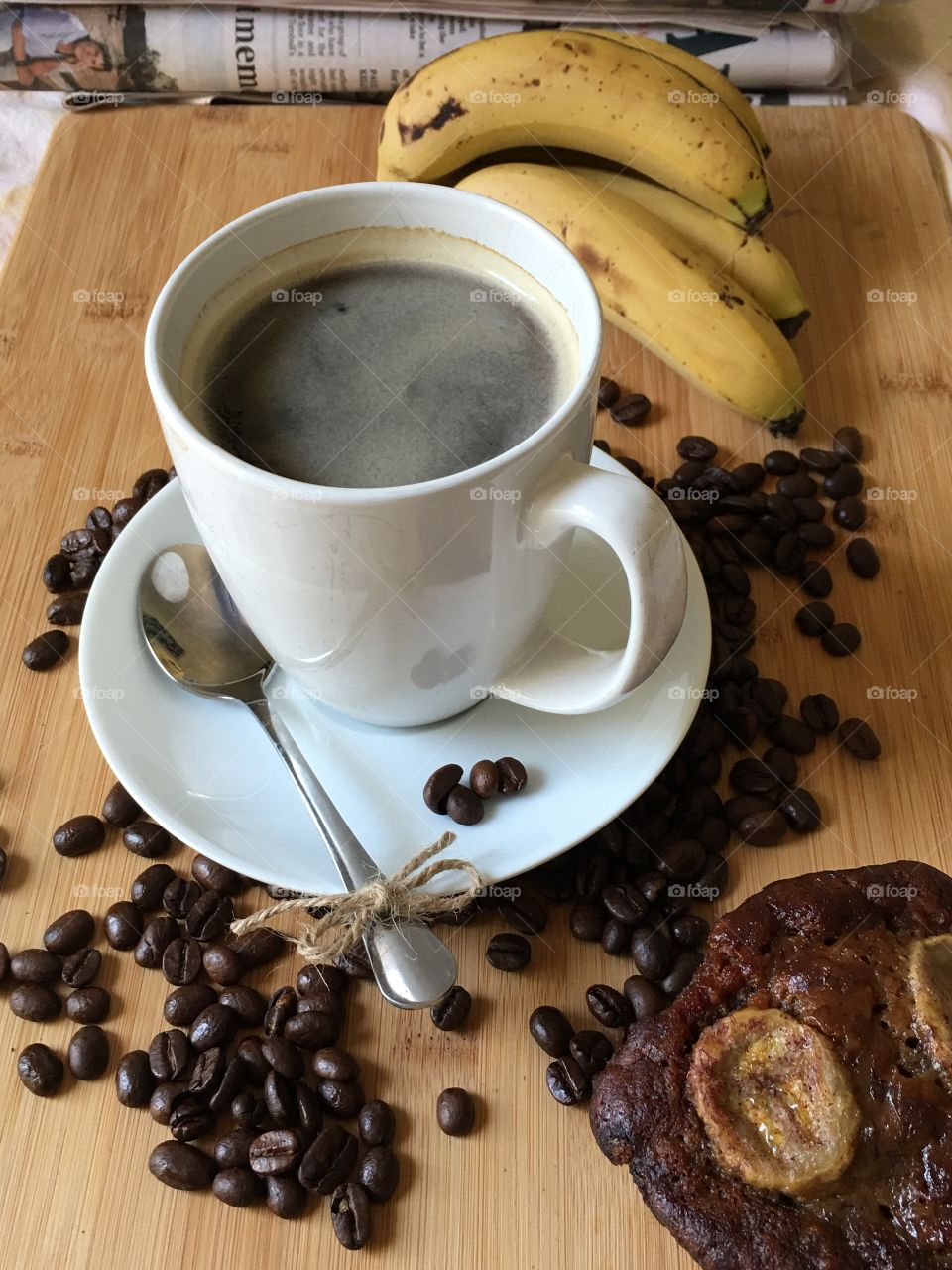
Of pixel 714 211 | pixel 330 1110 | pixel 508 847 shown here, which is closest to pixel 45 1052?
pixel 330 1110

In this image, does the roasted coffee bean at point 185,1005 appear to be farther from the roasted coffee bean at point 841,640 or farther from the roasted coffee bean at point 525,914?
the roasted coffee bean at point 841,640

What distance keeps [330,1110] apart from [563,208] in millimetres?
1396

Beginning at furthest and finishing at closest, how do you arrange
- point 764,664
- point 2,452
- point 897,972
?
point 2,452 < point 764,664 < point 897,972

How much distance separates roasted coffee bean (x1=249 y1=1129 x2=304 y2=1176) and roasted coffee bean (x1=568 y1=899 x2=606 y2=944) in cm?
38

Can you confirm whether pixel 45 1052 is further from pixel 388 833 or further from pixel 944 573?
pixel 944 573

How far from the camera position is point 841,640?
1.52 meters

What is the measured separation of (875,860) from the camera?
1345 millimetres

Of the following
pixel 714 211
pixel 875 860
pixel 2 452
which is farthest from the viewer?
pixel 714 211

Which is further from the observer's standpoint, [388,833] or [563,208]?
[563,208]

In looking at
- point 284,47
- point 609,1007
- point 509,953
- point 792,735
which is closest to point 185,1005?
point 509,953

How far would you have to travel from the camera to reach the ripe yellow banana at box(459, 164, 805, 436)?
1700mm

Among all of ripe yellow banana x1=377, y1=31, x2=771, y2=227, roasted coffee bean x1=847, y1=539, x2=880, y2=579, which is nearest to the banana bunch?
ripe yellow banana x1=377, y1=31, x2=771, y2=227

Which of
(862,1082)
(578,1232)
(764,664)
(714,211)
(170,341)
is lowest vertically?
(578,1232)

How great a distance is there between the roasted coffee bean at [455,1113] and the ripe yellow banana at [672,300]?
3.70 feet
